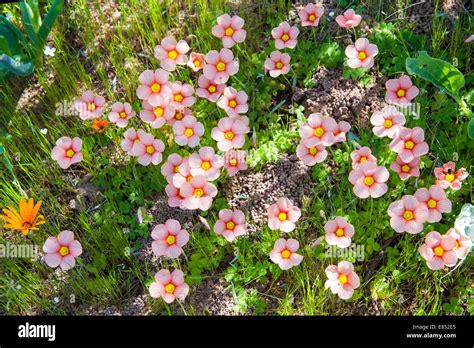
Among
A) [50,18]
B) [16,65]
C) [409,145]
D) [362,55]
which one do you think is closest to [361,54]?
[362,55]

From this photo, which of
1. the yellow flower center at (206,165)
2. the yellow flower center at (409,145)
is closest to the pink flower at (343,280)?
the yellow flower center at (409,145)

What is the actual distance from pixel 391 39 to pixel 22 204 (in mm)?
2102

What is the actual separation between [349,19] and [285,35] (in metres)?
0.34

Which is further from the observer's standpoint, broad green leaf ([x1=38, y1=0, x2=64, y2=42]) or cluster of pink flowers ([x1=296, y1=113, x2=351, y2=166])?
broad green leaf ([x1=38, y1=0, x2=64, y2=42])

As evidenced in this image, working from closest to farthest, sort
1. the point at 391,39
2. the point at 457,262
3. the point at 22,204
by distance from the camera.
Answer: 1. the point at 457,262
2. the point at 22,204
3. the point at 391,39

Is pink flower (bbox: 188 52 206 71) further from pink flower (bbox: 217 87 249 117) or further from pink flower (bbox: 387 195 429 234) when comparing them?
pink flower (bbox: 387 195 429 234)

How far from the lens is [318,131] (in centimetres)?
302

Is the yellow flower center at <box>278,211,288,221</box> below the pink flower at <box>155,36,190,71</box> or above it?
below

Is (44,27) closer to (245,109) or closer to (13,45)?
(13,45)

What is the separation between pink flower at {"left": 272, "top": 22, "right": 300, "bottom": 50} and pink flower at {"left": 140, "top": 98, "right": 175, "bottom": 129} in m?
0.65

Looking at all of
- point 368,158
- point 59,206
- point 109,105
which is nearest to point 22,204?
point 59,206

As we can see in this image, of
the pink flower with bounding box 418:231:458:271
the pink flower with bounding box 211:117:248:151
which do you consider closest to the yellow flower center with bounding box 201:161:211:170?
the pink flower with bounding box 211:117:248:151

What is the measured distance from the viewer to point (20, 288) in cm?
304

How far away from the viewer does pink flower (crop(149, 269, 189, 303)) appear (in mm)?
2783
